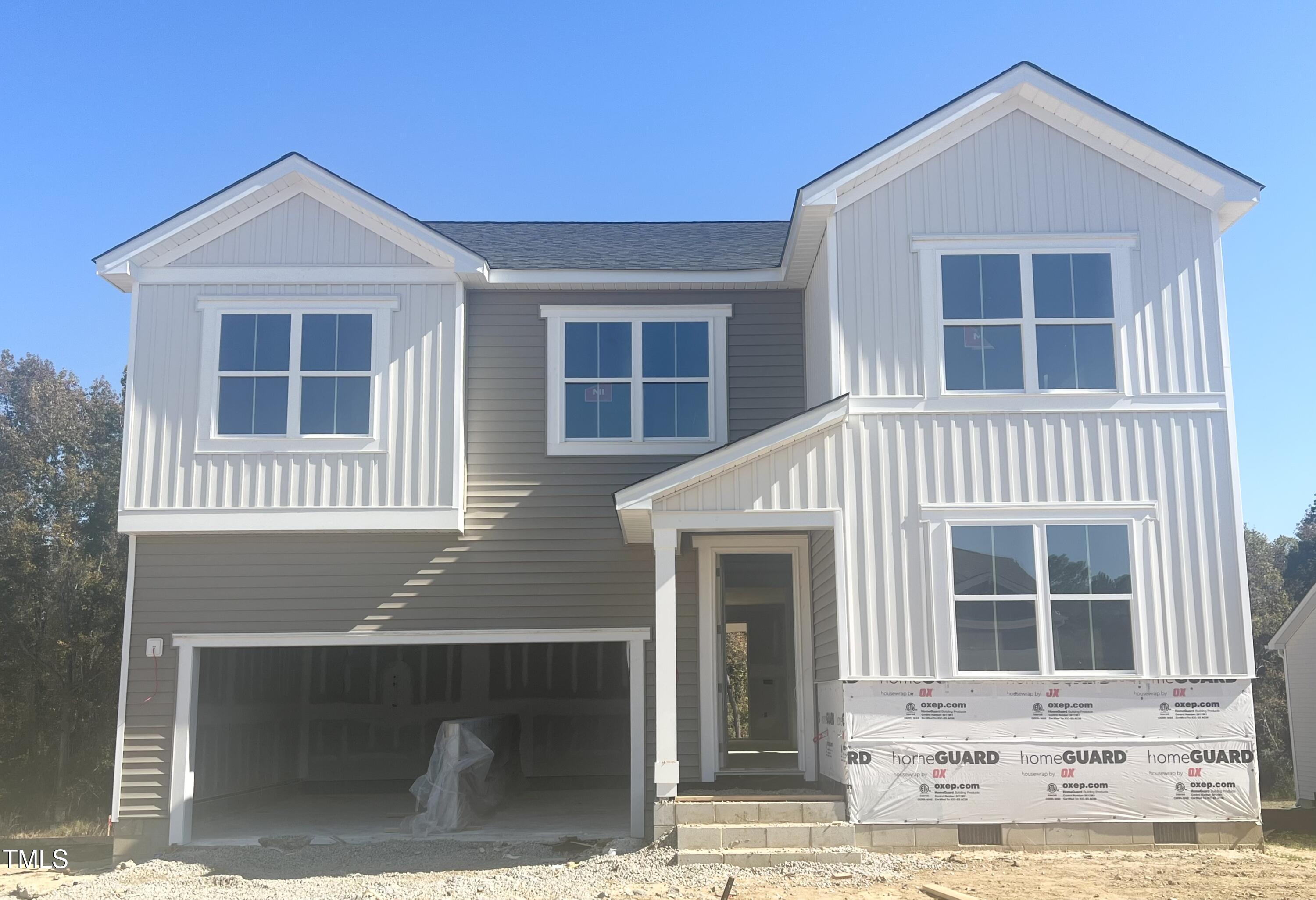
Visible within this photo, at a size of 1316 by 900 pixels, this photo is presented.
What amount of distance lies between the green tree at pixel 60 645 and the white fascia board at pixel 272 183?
14.9 meters

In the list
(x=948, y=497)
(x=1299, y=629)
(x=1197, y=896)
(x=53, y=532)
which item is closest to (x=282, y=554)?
(x=948, y=497)

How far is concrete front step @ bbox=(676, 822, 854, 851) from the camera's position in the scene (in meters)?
9.25

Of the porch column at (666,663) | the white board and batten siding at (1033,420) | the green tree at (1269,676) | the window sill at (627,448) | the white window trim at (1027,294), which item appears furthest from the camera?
the green tree at (1269,676)

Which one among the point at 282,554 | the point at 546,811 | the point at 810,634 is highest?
the point at 282,554

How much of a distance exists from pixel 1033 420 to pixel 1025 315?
0.99 m

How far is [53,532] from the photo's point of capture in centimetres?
2547

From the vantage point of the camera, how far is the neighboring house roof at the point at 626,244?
12.8 metres

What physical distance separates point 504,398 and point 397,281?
1.67 meters

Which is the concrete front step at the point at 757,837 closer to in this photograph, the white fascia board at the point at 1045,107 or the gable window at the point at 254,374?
the white fascia board at the point at 1045,107

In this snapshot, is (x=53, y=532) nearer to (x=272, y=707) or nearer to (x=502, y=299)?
(x=272, y=707)

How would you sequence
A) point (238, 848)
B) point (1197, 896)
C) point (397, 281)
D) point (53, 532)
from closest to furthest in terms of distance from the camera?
point (1197, 896) → point (238, 848) → point (397, 281) → point (53, 532)

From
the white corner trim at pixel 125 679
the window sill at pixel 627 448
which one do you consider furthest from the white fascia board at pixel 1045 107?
the white corner trim at pixel 125 679

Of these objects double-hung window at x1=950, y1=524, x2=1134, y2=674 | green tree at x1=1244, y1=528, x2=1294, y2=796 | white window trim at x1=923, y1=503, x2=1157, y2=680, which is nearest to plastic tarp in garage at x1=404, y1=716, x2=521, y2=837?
white window trim at x1=923, y1=503, x2=1157, y2=680

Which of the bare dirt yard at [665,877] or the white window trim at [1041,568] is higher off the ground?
the white window trim at [1041,568]
